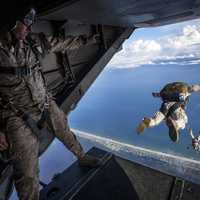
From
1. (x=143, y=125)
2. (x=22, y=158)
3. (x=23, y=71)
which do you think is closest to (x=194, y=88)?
(x=143, y=125)

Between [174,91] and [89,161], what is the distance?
1.19m

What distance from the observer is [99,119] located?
54.2 meters

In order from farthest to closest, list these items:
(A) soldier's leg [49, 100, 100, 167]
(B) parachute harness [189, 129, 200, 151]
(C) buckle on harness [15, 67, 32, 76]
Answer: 1. (A) soldier's leg [49, 100, 100, 167]
2. (B) parachute harness [189, 129, 200, 151]
3. (C) buckle on harness [15, 67, 32, 76]

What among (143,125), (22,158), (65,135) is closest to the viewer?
(143,125)

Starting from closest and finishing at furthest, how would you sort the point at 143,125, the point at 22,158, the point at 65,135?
the point at 143,125, the point at 22,158, the point at 65,135

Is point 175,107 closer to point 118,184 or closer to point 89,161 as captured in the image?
point 118,184

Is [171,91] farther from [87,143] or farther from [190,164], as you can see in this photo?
[87,143]

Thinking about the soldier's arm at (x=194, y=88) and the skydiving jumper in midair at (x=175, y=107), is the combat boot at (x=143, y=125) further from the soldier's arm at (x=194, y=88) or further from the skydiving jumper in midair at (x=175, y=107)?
the soldier's arm at (x=194, y=88)

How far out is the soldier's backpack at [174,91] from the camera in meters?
2.13

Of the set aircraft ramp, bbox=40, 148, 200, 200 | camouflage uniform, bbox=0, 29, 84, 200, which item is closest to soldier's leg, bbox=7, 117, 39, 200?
camouflage uniform, bbox=0, 29, 84, 200

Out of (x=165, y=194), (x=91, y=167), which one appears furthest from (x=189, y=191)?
(x=91, y=167)

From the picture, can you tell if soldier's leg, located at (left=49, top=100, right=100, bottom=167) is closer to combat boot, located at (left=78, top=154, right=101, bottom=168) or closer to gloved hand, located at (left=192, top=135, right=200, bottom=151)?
combat boot, located at (left=78, top=154, right=101, bottom=168)

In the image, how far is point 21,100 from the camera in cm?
218

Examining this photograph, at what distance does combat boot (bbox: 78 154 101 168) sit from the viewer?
258 cm
